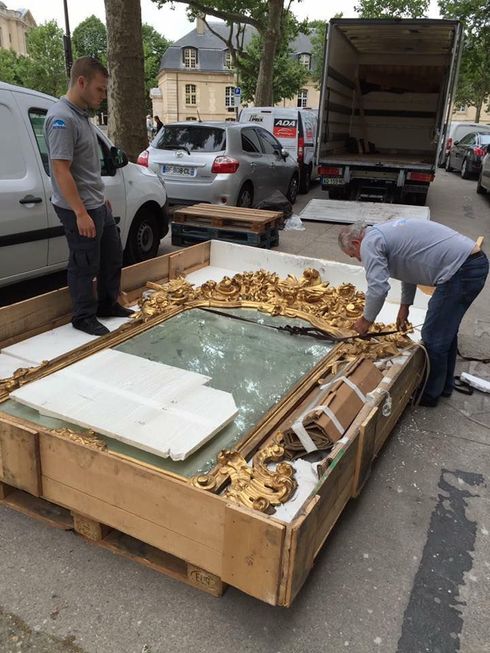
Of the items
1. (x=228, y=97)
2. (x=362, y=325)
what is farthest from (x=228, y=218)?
(x=228, y=97)

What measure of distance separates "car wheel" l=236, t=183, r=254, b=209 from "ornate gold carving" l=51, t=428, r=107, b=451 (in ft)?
24.7

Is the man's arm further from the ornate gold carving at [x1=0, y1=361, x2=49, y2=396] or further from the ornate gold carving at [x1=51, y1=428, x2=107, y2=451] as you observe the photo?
the ornate gold carving at [x1=51, y1=428, x2=107, y2=451]

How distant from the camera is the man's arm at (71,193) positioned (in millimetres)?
3699

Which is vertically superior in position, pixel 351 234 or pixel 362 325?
pixel 351 234

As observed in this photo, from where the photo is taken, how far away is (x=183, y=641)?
214 cm

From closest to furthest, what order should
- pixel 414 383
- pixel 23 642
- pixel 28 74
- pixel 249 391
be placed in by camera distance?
pixel 23 642, pixel 249 391, pixel 414 383, pixel 28 74

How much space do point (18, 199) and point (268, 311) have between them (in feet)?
7.56

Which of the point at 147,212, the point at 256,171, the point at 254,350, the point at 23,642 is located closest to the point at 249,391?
the point at 254,350

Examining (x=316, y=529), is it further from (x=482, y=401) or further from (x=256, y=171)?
(x=256, y=171)

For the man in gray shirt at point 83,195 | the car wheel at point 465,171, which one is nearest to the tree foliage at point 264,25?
the car wheel at point 465,171

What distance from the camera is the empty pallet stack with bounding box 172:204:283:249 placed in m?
7.58

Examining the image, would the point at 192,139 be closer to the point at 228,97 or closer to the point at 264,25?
the point at 264,25

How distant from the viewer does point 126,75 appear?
1055cm

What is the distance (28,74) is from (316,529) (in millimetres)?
57532
